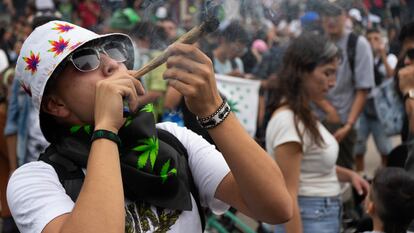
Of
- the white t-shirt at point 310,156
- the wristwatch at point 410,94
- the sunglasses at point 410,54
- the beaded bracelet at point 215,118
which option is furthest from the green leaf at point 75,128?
the sunglasses at point 410,54

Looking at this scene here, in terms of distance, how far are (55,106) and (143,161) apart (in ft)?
1.04

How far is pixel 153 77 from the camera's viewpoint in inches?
183

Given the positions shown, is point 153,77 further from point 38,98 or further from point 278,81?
point 38,98

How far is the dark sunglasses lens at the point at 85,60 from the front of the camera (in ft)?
5.91

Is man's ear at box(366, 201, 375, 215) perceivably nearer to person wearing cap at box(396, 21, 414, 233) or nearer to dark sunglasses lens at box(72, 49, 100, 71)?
person wearing cap at box(396, 21, 414, 233)

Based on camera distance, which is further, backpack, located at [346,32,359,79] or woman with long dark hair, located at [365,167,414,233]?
backpack, located at [346,32,359,79]

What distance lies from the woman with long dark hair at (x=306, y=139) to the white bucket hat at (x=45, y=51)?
59.9 inches

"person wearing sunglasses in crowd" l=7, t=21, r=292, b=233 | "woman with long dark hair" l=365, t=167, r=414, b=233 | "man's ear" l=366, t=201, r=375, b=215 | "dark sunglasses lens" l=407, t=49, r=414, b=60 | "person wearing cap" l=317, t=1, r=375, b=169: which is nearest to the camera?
"person wearing sunglasses in crowd" l=7, t=21, r=292, b=233

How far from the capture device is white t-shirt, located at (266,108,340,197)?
3.25 m

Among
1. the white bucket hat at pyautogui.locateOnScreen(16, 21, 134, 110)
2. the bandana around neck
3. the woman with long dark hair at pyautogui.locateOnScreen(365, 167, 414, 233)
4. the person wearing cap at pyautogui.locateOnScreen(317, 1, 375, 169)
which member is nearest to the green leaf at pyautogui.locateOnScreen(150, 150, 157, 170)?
the bandana around neck

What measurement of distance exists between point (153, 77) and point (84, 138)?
2806 mm

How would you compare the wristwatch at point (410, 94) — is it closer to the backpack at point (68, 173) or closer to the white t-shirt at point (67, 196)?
the white t-shirt at point (67, 196)

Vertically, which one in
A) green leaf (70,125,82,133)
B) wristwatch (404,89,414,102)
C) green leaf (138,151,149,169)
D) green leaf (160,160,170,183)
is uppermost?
green leaf (70,125,82,133)

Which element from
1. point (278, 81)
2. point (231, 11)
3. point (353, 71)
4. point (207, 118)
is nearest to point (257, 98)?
point (353, 71)
